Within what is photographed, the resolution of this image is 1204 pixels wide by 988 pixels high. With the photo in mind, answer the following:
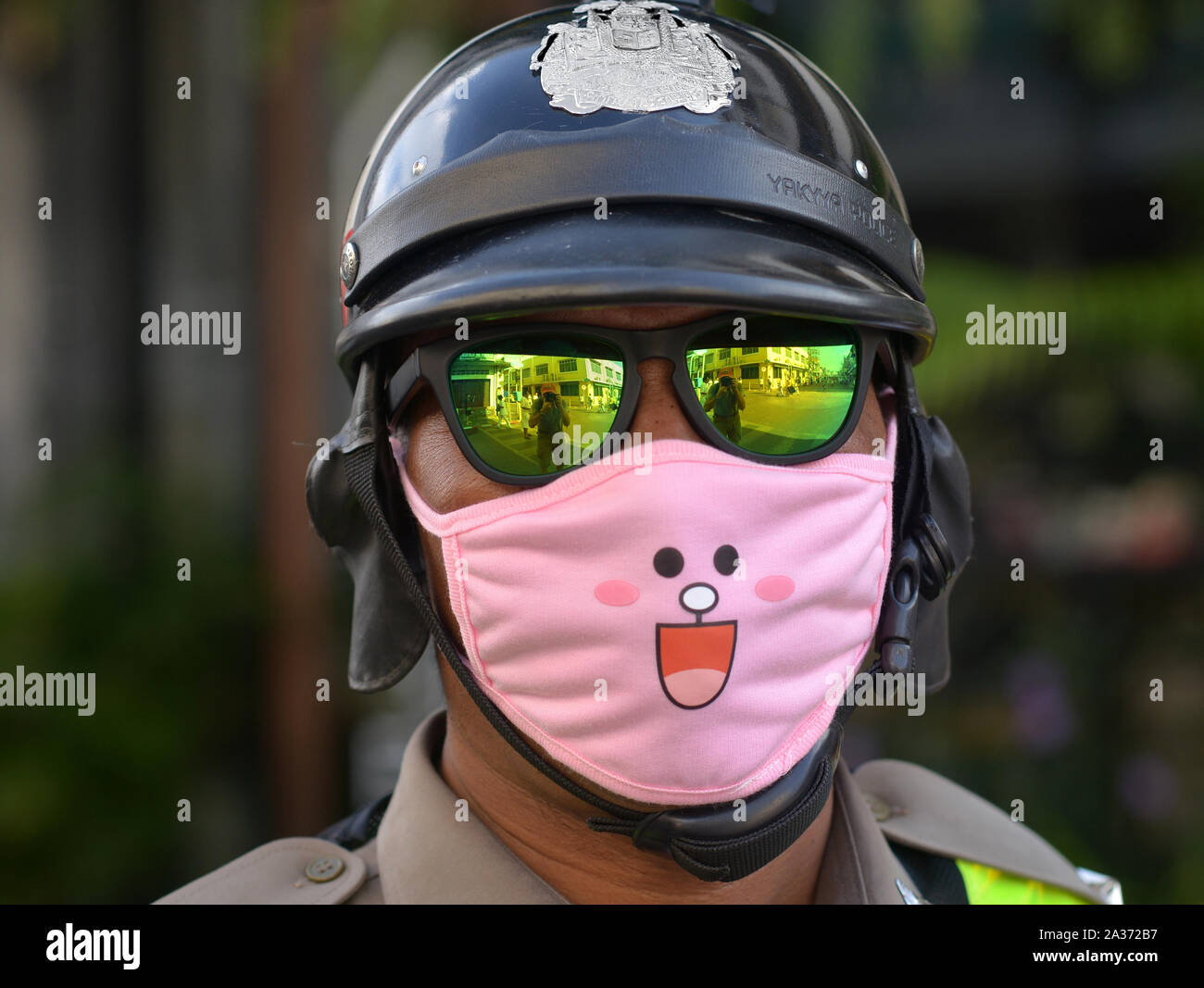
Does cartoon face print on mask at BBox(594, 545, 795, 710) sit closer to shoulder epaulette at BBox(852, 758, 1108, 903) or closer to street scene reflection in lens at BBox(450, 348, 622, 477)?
street scene reflection in lens at BBox(450, 348, 622, 477)

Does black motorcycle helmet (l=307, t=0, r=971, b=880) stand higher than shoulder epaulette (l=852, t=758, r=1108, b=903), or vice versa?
black motorcycle helmet (l=307, t=0, r=971, b=880)

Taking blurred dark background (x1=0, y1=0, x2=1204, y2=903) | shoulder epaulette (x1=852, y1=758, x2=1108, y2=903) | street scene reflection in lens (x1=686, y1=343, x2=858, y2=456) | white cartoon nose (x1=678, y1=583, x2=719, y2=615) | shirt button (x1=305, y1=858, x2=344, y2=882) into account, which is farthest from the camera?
blurred dark background (x1=0, y1=0, x2=1204, y2=903)

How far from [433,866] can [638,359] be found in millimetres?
915

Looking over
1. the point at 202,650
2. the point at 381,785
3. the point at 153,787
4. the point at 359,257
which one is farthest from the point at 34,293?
the point at 359,257

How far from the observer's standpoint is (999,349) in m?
4.50

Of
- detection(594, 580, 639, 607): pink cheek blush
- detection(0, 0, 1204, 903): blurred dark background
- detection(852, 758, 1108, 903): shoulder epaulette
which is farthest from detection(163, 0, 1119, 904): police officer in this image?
detection(0, 0, 1204, 903): blurred dark background

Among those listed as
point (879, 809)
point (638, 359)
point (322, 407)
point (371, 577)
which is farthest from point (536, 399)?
point (322, 407)

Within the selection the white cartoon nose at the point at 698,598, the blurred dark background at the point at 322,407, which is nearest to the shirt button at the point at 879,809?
the white cartoon nose at the point at 698,598

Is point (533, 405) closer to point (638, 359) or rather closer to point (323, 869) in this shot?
point (638, 359)

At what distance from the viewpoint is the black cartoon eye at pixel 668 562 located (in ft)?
5.73

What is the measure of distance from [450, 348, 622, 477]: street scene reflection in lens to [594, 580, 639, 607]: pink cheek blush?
21 cm

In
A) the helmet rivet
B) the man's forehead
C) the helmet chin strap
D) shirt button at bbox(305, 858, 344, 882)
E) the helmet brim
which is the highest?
the helmet rivet

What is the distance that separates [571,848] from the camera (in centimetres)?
196

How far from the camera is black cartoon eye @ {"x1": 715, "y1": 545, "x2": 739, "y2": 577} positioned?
1765 millimetres
